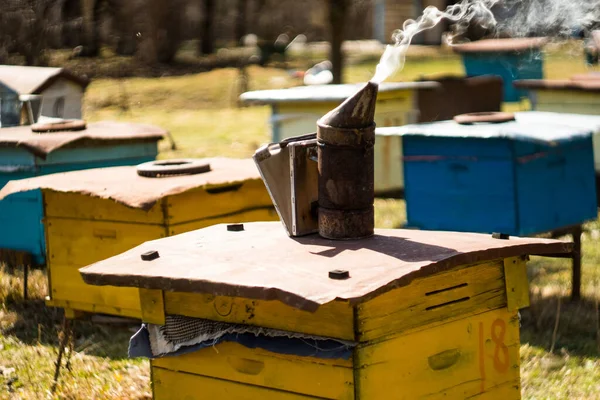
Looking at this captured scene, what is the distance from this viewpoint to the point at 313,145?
10.1ft

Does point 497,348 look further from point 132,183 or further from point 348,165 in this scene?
point 132,183

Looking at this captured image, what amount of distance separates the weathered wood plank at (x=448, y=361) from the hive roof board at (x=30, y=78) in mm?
5351

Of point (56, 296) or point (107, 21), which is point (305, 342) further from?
point (107, 21)

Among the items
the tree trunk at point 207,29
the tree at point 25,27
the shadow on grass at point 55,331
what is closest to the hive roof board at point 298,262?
the shadow on grass at point 55,331

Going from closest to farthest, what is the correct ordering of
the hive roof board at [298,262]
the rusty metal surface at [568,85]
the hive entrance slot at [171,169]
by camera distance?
the hive roof board at [298,262] < the hive entrance slot at [171,169] < the rusty metal surface at [568,85]

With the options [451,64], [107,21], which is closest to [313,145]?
[451,64]

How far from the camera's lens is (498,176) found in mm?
5406

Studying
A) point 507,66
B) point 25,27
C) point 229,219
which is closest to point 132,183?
point 229,219

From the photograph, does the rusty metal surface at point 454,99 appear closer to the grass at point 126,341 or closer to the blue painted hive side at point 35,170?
the grass at point 126,341

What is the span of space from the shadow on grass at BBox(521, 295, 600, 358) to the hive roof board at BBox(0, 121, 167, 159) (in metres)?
2.64

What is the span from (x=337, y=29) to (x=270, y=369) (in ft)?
39.7

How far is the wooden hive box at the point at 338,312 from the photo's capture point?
8.41 feet

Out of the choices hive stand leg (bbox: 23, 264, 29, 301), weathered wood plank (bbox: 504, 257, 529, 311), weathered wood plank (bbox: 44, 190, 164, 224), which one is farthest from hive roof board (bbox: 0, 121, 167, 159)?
weathered wood plank (bbox: 504, 257, 529, 311)

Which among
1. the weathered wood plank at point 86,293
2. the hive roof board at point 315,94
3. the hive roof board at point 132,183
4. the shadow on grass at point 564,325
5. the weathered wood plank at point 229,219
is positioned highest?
the hive roof board at point 315,94
